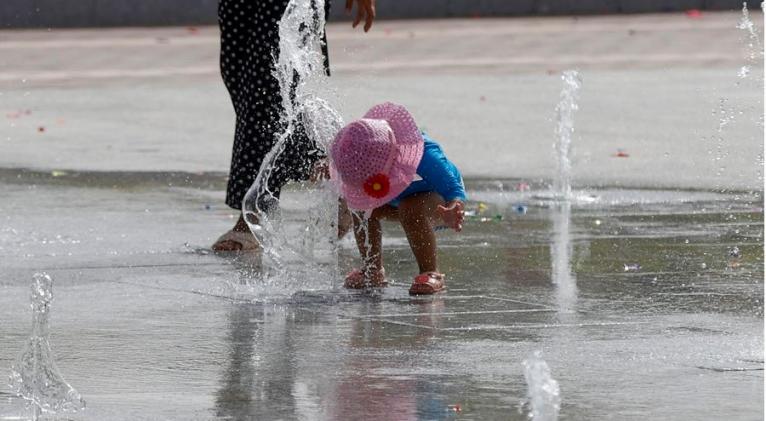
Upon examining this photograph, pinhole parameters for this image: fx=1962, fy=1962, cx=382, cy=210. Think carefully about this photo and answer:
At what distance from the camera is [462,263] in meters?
7.28

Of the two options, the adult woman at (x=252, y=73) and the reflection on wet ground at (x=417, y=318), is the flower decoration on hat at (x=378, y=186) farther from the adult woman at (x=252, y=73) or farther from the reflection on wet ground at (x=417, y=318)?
the adult woman at (x=252, y=73)

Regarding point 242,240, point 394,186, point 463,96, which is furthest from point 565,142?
point 394,186

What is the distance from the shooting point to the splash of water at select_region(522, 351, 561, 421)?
15.1 ft

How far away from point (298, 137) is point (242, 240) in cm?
47

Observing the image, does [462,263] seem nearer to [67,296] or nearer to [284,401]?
[67,296]

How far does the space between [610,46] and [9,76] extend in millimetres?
7534

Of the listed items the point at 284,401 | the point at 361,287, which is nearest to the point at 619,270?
the point at 361,287

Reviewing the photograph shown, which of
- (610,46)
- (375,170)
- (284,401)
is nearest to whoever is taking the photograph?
(284,401)

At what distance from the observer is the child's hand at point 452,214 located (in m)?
6.67

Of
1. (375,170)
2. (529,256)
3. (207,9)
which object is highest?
(375,170)

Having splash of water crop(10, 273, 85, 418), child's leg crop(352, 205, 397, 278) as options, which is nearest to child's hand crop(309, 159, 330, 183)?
child's leg crop(352, 205, 397, 278)

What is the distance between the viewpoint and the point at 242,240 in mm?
7648

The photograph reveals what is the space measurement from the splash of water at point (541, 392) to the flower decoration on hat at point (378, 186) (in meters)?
1.61

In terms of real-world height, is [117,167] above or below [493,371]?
below
